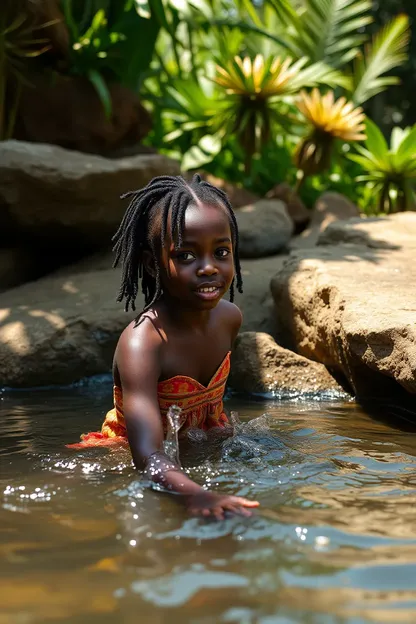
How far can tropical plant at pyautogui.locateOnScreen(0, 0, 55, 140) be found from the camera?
7395 mm

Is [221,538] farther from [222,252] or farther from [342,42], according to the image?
[342,42]

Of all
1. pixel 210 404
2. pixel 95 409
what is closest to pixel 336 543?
pixel 210 404

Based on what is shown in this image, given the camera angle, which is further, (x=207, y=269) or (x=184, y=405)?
(x=184, y=405)

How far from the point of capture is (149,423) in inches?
107

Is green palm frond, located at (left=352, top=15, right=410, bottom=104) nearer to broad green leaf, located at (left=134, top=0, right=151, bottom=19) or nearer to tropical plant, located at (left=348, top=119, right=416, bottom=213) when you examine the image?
tropical plant, located at (left=348, top=119, right=416, bottom=213)

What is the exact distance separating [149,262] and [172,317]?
23cm

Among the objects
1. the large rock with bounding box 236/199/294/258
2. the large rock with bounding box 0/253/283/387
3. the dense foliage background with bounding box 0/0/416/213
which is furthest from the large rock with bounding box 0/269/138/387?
the dense foliage background with bounding box 0/0/416/213

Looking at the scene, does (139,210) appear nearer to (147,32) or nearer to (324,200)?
(147,32)

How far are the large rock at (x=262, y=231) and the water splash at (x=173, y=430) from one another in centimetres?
415

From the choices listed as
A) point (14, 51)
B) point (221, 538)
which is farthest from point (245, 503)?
point (14, 51)

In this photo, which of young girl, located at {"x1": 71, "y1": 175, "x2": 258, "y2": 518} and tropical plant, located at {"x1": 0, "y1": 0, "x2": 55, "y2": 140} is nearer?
young girl, located at {"x1": 71, "y1": 175, "x2": 258, "y2": 518}

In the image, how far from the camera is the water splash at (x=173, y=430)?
2.88m

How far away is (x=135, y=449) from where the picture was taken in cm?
270

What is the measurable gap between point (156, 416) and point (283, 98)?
734 centimetres
